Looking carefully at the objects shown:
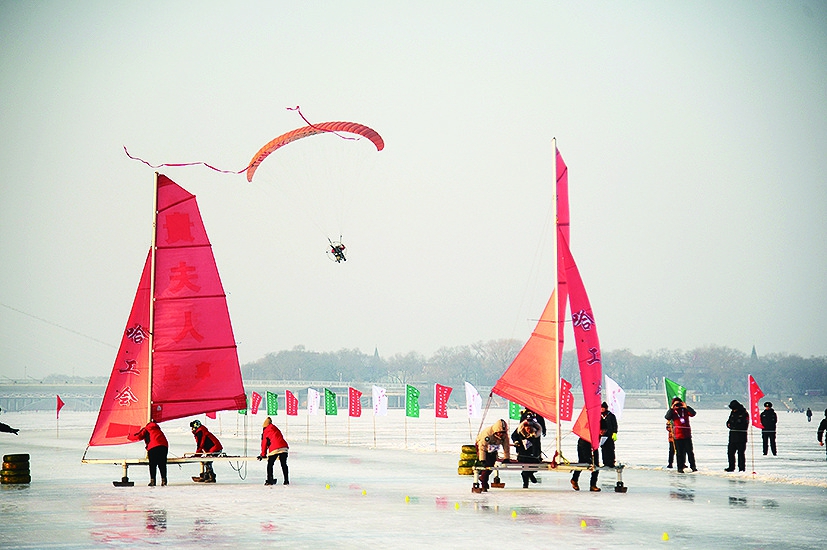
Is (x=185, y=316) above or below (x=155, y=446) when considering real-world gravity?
above

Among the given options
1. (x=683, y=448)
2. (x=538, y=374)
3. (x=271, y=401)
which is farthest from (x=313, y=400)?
(x=538, y=374)

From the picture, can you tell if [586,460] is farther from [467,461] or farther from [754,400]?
[754,400]

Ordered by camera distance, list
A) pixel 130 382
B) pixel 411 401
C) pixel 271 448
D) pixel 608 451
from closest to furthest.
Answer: pixel 271 448, pixel 608 451, pixel 130 382, pixel 411 401

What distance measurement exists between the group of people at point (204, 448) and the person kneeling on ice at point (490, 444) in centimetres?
374

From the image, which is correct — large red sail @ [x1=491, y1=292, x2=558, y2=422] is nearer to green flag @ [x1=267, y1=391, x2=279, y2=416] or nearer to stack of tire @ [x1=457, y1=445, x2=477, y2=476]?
stack of tire @ [x1=457, y1=445, x2=477, y2=476]

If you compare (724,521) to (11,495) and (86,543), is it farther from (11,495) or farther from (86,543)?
(11,495)

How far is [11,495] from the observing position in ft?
60.4

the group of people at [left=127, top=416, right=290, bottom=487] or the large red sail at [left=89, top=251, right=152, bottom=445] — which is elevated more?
the large red sail at [left=89, top=251, right=152, bottom=445]

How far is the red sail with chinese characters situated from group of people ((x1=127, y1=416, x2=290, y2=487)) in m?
0.55

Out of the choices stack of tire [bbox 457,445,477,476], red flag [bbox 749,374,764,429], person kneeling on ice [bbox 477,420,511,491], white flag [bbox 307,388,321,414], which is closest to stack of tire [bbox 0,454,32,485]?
stack of tire [bbox 457,445,477,476]

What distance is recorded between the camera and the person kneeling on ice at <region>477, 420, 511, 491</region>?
1822 cm

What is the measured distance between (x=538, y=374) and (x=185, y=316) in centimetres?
722

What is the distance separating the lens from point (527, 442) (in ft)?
64.7

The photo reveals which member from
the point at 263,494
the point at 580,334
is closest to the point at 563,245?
the point at 580,334
